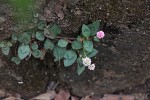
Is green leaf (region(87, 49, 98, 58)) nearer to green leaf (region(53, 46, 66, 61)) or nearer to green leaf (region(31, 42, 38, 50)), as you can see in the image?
green leaf (region(53, 46, 66, 61))

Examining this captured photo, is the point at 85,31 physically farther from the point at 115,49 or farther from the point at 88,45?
the point at 115,49

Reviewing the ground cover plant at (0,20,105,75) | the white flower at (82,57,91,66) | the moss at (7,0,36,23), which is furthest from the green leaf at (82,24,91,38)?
the moss at (7,0,36,23)

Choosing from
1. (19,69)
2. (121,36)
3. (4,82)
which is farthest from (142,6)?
(4,82)

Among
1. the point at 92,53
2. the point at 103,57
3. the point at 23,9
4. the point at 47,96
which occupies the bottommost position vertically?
the point at 47,96

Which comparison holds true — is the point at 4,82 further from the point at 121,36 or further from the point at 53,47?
the point at 121,36

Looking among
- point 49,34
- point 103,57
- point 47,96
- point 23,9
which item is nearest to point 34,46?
point 49,34

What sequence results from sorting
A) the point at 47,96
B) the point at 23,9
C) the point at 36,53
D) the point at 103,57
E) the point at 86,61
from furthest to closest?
the point at 47,96 → the point at 103,57 → the point at 36,53 → the point at 86,61 → the point at 23,9

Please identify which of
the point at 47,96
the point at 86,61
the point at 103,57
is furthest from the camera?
the point at 47,96

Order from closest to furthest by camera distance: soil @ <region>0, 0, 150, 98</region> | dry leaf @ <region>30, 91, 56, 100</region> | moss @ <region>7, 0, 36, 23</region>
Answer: moss @ <region>7, 0, 36, 23</region>
soil @ <region>0, 0, 150, 98</region>
dry leaf @ <region>30, 91, 56, 100</region>

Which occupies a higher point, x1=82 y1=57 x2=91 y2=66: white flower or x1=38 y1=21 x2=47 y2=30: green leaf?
x1=38 y1=21 x2=47 y2=30: green leaf
